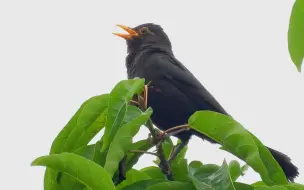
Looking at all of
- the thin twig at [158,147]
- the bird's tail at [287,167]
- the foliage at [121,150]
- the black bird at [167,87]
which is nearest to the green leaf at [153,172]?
the thin twig at [158,147]

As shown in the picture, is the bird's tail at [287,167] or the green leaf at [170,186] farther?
the bird's tail at [287,167]

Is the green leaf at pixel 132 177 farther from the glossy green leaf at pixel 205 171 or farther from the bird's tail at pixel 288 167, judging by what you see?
the bird's tail at pixel 288 167

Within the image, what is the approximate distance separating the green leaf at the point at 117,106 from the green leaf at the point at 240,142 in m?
0.26

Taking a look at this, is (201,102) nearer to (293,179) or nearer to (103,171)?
(293,179)

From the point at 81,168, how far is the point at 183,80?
2.90 m

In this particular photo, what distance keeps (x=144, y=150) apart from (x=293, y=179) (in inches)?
50.6

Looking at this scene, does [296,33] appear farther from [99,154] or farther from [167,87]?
[167,87]

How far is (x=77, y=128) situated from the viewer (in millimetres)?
1859

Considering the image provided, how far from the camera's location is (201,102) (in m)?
4.30

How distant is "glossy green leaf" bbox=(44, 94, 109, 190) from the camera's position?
1839 mm

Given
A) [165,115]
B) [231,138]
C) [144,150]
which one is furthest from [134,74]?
[231,138]

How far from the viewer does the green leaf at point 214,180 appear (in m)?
1.65

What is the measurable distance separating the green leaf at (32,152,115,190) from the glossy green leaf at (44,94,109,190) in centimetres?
20

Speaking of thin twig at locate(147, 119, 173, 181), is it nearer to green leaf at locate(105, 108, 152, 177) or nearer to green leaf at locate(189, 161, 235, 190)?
green leaf at locate(189, 161, 235, 190)
